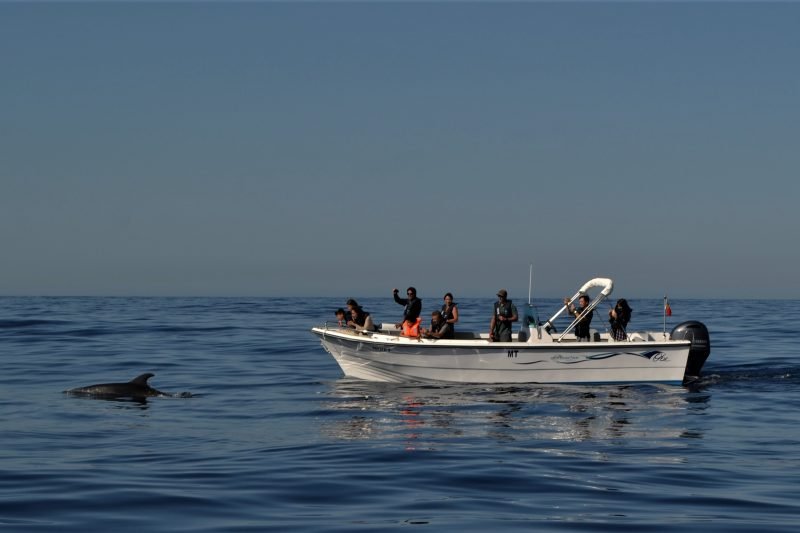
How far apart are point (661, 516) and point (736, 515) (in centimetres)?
96

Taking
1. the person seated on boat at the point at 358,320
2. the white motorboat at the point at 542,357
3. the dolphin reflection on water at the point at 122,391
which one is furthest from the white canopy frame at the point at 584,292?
the dolphin reflection on water at the point at 122,391

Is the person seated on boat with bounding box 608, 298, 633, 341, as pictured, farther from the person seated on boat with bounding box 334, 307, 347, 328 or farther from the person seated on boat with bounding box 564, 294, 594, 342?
the person seated on boat with bounding box 334, 307, 347, 328

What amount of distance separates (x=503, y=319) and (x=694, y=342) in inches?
218

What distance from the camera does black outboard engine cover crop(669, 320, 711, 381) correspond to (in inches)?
1098

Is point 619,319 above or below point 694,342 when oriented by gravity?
A: above

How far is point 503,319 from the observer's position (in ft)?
89.4

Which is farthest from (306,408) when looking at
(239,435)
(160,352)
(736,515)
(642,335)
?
(160,352)

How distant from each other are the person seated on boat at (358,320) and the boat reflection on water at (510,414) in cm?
161

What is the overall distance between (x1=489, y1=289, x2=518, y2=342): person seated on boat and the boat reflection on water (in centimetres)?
150

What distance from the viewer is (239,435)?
19.0 m

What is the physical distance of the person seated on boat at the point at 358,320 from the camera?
95.2ft

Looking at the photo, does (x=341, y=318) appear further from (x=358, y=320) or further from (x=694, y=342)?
(x=694, y=342)

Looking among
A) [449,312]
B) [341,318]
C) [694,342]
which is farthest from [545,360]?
[341,318]

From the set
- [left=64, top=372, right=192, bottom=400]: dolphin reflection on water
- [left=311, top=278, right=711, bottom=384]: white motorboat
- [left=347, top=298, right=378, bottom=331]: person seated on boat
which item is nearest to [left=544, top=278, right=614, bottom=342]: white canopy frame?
[left=311, top=278, right=711, bottom=384]: white motorboat
